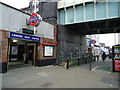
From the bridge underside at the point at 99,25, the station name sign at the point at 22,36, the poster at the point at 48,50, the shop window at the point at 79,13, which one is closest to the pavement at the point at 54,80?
the station name sign at the point at 22,36

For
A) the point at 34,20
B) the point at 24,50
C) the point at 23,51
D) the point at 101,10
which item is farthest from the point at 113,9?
the point at 23,51

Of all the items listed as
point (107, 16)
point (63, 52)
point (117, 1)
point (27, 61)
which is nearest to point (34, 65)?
point (27, 61)

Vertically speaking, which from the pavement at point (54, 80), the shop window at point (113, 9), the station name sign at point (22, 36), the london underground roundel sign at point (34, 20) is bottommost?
the pavement at point (54, 80)

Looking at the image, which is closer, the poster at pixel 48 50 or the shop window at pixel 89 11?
the poster at pixel 48 50

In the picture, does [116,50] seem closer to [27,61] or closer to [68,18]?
[68,18]

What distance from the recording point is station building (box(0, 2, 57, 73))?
24.3ft

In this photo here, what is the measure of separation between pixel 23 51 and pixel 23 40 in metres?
2.66

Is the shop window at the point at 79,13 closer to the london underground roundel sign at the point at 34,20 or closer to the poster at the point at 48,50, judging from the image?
the poster at the point at 48,50

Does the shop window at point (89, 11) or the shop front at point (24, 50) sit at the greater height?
the shop window at point (89, 11)

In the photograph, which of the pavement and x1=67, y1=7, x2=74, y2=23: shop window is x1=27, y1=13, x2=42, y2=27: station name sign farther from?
x1=67, y1=7, x2=74, y2=23: shop window

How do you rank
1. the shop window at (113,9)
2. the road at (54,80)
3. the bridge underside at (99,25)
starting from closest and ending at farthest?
the road at (54,80) → the shop window at (113,9) → the bridge underside at (99,25)

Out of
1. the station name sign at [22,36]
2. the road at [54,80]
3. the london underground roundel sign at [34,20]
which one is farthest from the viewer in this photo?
the london underground roundel sign at [34,20]

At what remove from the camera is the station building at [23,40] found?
741 centimetres

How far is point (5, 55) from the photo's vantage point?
740 centimetres
